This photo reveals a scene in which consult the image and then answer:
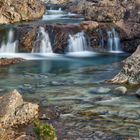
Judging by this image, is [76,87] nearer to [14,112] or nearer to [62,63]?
[14,112]

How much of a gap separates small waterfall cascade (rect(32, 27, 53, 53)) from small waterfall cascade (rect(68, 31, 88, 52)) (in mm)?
1555

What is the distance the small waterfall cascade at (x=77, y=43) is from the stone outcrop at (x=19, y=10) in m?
8.38

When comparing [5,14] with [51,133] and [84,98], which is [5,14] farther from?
[51,133]

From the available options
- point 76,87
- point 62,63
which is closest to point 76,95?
point 76,87

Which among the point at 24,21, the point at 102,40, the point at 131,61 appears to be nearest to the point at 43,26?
the point at 102,40

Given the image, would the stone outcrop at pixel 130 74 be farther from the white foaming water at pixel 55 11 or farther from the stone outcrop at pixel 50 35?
the white foaming water at pixel 55 11

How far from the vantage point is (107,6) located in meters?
41.4

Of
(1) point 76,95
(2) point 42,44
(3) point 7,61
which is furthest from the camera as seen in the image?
(2) point 42,44

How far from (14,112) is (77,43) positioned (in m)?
18.7

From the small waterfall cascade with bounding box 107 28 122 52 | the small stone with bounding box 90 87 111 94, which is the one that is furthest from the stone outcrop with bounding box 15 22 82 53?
the small stone with bounding box 90 87 111 94

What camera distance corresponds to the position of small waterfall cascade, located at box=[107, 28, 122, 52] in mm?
34750

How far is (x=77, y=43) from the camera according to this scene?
3412 cm

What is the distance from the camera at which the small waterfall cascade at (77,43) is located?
111ft

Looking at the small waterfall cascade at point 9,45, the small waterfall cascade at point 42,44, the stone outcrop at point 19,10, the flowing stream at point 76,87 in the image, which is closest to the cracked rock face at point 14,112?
the flowing stream at point 76,87
